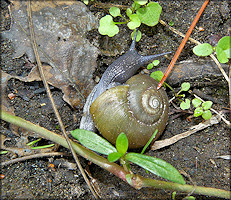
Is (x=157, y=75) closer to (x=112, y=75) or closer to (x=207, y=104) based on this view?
(x=112, y=75)

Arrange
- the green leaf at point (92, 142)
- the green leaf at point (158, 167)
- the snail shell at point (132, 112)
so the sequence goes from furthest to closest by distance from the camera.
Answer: the snail shell at point (132, 112)
the green leaf at point (92, 142)
the green leaf at point (158, 167)

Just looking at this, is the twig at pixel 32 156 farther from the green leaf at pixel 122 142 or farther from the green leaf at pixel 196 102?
the green leaf at pixel 196 102

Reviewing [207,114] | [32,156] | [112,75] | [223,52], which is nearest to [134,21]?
[112,75]

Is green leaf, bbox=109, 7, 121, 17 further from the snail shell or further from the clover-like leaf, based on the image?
the snail shell

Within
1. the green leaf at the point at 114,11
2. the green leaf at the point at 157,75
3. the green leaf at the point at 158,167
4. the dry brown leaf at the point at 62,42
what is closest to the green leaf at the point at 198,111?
the green leaf at the point at 157,75

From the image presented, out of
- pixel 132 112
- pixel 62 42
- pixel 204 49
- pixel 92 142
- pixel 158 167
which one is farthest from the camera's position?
pixel 62 42

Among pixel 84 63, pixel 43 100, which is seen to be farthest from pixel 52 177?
pixel 84 63
